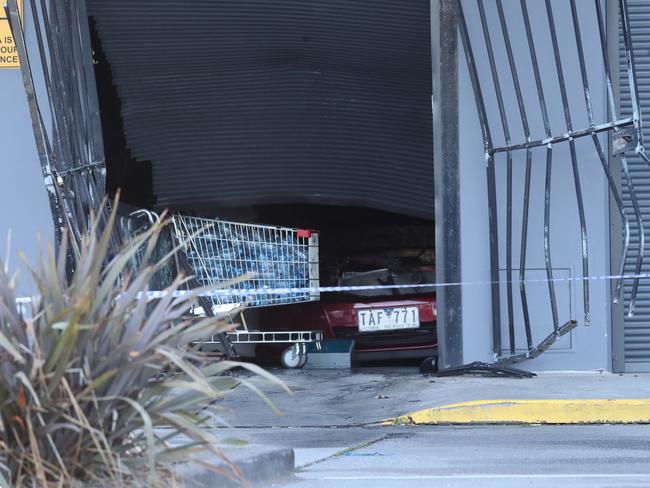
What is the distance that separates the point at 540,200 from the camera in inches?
399

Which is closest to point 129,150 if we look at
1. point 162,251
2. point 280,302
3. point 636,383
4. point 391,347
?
point 162,251

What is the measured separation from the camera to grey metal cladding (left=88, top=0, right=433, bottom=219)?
11234 millimetres

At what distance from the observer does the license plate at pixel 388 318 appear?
1123 centimetres

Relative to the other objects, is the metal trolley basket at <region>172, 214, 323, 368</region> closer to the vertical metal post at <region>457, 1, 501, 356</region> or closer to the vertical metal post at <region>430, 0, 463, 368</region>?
the vertical metal post at <region>430, 0, 463, 368</region>

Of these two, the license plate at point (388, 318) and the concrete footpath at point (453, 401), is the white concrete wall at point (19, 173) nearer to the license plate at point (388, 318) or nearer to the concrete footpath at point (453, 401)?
the concrete footpath at point (453, 401)

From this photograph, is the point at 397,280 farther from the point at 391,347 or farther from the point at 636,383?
the point at 636,383

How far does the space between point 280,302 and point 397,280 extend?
1.85 meters

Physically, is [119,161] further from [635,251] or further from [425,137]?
[635,251]

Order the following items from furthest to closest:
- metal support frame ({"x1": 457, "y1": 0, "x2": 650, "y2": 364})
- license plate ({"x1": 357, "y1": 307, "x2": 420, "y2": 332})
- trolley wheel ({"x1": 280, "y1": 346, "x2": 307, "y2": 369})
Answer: trolley wheel ({"x1": 280, "y1": 346, "x2": 307, "y2": 369}) → license plate ({"x1": 357, "y1": 307, "x2": 420, "y2": 332}) → metal support frame ({"x1": 457, "y1": 0, "x2": 650, "y2": 364})

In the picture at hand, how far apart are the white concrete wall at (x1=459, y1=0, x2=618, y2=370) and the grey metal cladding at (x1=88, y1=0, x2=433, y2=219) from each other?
129 cm

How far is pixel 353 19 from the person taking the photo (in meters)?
11.2

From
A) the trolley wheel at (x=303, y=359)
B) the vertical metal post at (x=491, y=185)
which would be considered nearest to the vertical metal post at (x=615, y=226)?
the vertical metal post at (x=491, y=185)

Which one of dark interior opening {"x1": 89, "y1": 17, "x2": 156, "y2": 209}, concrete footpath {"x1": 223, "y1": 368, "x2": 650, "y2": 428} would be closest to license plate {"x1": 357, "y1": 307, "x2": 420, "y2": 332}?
concrete footpath {"x1": 223, "y1": 368, "x2": 650, "y2": 428}

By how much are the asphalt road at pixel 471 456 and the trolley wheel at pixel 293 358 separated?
3081 mm
